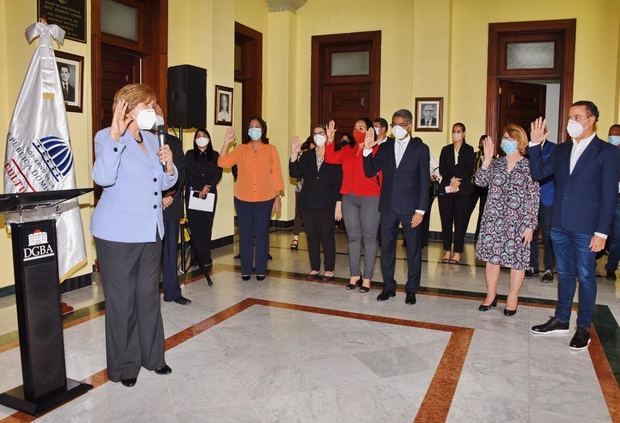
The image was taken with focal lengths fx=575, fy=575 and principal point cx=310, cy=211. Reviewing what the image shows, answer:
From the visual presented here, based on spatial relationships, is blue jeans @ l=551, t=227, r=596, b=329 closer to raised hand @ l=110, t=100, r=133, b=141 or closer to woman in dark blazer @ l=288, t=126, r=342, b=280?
woman in dark blazer @ l=288, t=126, r=342, b=280

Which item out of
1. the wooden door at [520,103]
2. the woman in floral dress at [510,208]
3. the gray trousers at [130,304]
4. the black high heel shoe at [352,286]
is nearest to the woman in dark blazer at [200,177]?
the black high heel shoe at [352,286]

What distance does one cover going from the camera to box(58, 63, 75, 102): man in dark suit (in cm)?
498

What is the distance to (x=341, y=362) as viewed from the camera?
357 cm

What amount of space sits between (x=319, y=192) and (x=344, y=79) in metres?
4.28

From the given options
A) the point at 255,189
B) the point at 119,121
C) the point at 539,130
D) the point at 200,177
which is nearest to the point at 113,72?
the point at 200,177

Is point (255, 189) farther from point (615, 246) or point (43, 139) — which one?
point (615, 246)

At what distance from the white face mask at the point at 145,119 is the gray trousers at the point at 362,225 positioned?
261 cm

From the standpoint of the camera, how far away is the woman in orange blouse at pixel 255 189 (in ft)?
18.4

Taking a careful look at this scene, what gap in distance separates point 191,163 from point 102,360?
2834 millimetres

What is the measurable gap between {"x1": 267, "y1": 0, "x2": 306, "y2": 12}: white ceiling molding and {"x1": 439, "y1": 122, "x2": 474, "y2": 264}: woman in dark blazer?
389 centimetres

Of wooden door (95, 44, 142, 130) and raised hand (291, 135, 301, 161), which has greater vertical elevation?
wooden door (95, 44, 142, 130)

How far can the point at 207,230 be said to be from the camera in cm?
632

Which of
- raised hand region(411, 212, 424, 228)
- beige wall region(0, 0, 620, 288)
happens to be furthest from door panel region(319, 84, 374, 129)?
raised hand region(411, 212, 424, 228)

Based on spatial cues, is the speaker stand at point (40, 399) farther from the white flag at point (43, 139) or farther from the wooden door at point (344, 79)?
the wooden door at point (344, 79)
